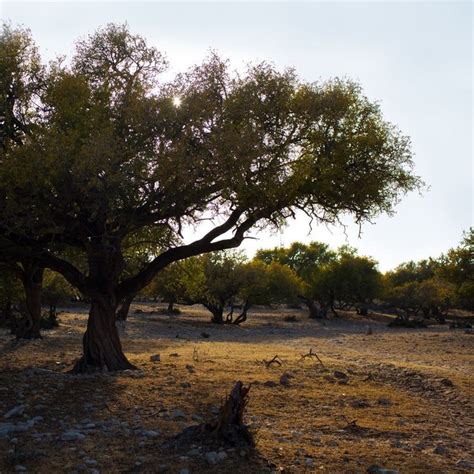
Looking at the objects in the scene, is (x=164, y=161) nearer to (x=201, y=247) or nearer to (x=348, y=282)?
(x=201, y=247)

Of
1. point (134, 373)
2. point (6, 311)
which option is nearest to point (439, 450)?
point (134, 373)

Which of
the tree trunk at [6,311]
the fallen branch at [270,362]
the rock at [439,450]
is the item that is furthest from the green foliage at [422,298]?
the rock at [439,450]

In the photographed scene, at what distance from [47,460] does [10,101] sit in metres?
10.6

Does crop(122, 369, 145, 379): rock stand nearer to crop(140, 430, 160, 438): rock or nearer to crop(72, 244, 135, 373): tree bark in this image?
crop(72, 244, 135, 373): tree bark

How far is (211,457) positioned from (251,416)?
3.48m

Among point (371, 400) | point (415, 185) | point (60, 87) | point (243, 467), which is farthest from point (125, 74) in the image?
point (243, 467)

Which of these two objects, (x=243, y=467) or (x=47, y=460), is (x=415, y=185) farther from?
(x=47, y=460)

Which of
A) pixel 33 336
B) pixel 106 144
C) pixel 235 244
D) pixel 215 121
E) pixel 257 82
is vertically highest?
pixel 257 82

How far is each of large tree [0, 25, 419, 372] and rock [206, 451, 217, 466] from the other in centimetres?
705

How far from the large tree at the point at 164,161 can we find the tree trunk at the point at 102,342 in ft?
0.10

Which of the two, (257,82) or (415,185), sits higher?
(257,82)

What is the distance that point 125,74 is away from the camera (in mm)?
18766

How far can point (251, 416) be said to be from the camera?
12.1m

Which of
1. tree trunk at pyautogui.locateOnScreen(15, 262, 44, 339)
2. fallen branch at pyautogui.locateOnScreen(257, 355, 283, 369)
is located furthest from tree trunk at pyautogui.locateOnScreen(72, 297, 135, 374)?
tree trunk at pyautogui.locateOnScreen(15, 262, 44, 339)
